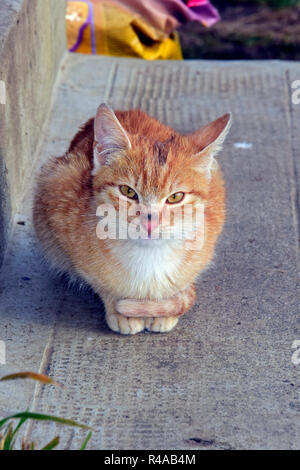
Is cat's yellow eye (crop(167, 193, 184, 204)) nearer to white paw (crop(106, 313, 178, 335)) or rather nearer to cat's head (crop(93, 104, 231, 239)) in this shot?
cat's head (crop(93, 104, 231, 239))

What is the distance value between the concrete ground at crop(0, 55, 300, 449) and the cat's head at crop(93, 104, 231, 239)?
57cm

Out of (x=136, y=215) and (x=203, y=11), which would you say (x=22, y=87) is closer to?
(x=136, y=215)

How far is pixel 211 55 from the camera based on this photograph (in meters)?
7.07

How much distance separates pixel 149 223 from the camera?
2.92 metres

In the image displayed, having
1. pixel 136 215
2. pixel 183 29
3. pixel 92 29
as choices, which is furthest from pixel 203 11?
pixel 136 215

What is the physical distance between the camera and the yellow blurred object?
5.88 meters

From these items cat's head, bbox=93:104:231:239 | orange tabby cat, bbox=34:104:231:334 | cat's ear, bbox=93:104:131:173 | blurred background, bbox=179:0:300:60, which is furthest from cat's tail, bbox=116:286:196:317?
blurred background, bbox=179:0:300:60

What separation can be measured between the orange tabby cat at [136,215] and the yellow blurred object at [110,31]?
2.61 m

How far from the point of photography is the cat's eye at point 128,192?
3.01 meters

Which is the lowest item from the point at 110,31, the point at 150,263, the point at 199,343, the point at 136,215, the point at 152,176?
the point at 110,31

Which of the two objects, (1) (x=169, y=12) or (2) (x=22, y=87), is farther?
(1) (x=169, y=12)

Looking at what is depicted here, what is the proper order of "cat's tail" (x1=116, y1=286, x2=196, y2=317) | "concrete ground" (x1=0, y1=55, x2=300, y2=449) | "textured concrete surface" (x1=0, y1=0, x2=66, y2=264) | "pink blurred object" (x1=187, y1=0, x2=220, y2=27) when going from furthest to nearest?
"pink blurred object" (x1=187, y1=0, x2=220, y2=27) → "textured concrete surface" (x1=0, y1=0, x2=66, y2=264) → "cat's tail" (x1=116, y1=286, x2=196, y2=317) → "concrete ground" (x1=0, y1=55, x2=300, y2=449)

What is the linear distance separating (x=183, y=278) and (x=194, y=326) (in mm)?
265

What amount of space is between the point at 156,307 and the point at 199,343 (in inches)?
9.9
